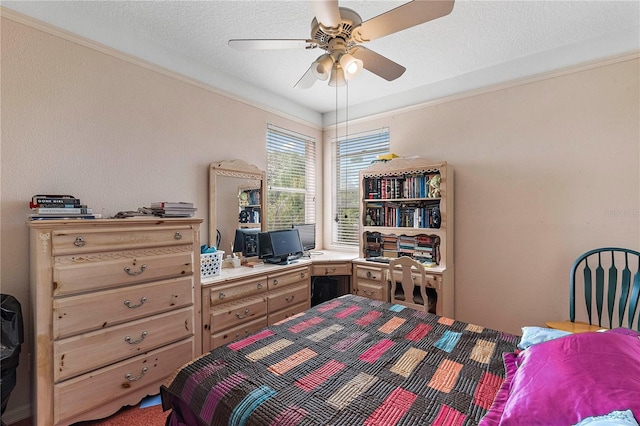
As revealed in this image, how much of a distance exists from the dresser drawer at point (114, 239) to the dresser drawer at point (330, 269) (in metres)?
1.47

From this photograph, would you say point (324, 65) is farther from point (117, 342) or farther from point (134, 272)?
point (117, 342)

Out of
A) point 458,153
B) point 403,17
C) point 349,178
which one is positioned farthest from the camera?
point 349,178

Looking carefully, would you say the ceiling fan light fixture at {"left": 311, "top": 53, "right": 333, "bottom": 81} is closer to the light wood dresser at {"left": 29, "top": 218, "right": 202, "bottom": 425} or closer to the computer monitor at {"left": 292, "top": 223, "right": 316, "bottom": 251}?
the light wood dresser at {"left": 29, "top": 218, "right": 202, "bottom": 425}

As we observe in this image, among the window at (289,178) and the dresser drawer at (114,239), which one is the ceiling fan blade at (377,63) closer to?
the dresser drawer at (114,239)

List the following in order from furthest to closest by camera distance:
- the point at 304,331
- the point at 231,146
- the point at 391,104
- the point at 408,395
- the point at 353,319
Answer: the point at 391,104, the point at 231,146, the point at 353,319, the point at 304,331, the point at 408,395

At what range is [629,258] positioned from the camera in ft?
7.13

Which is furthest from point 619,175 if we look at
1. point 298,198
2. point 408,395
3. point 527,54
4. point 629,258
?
point 298,198

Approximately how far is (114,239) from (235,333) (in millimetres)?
1236

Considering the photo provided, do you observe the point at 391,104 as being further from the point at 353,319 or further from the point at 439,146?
the point at 353,319

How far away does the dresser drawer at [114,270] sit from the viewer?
162cm

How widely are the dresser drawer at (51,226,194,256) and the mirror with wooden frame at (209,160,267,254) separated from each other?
0.70 meters

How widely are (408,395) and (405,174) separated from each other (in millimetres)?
2428

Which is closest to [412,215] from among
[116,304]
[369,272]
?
[369,272]

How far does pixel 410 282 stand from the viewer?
264 cm
